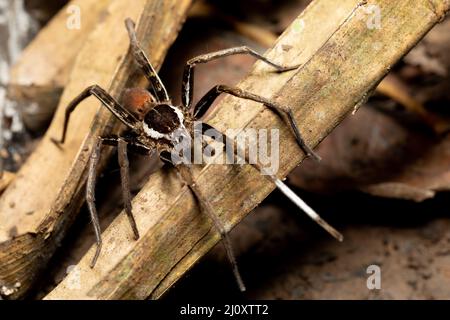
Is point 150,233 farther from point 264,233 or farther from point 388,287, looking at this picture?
point 388,287

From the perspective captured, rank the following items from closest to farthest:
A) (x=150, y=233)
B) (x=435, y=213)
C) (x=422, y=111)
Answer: (x=150, y=233) < (x=435, y=213) < (x=422, y=111)

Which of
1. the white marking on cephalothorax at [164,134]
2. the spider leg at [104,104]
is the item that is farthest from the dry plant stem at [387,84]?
the spider leg at [104,104]

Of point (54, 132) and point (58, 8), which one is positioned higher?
point (58, 8)

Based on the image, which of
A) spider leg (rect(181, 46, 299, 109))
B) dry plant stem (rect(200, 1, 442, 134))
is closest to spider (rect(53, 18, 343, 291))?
spider leg (rect(181, 46, 299, 109))

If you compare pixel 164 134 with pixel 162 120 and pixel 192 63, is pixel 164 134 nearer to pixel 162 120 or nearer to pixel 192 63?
pixel 162 120

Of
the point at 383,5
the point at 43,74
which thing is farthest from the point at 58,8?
the point at 383,5

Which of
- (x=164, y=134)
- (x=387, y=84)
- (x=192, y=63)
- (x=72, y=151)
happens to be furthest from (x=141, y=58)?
(x=387, y=84)

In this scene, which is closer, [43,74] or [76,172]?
Answer: [76,172]
